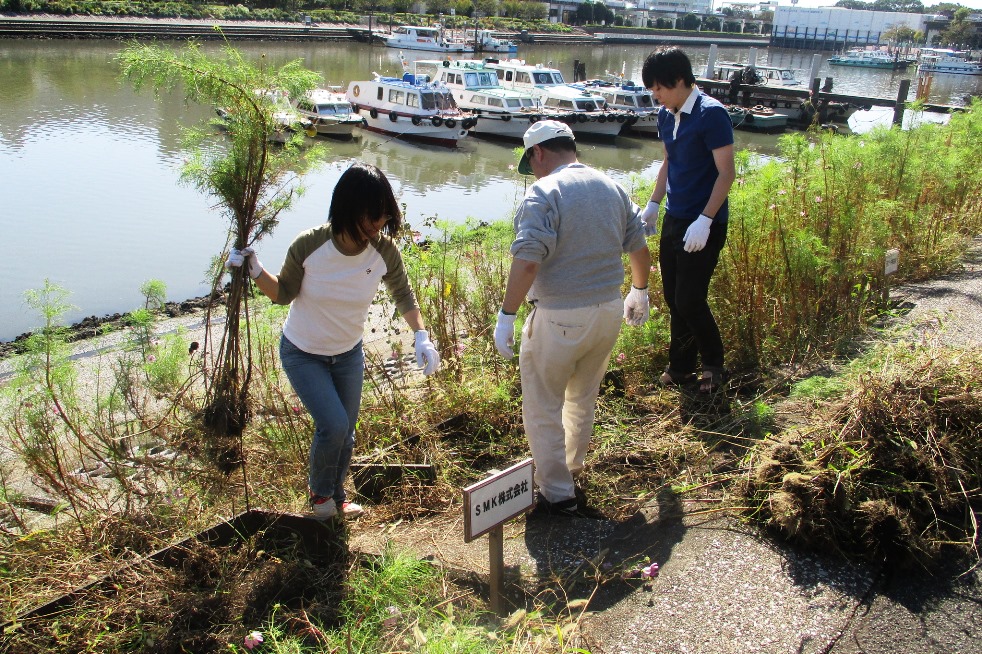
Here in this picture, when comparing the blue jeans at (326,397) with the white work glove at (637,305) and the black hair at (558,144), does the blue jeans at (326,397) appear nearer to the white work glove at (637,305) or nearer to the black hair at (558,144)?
the black hair at (558,144)

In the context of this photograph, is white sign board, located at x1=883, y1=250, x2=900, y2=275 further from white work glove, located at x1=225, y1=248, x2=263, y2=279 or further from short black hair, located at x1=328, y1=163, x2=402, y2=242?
white work glove, located at x1=225, y1=248, x2=263, y2=279

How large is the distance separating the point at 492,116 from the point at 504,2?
2387 inches

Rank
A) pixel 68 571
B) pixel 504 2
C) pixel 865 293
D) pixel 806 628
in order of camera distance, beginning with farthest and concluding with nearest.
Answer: pixel 504 2, pixel 865 293, pixel 68 571, pixel 806 628

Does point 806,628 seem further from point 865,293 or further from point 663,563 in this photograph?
point 865,293

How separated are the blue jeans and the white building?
105 meters

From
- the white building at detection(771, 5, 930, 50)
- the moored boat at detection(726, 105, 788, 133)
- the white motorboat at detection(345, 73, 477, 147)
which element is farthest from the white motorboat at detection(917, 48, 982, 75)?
the white motorboat at detection(345, 73, 477, 147)

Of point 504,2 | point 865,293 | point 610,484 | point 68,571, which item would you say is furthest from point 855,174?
point 504,2

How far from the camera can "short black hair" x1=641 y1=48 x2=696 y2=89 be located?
150 inches

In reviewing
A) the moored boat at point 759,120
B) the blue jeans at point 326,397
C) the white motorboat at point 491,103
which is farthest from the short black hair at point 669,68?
the moored boat at point 759,120

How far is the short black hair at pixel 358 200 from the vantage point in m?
2.86

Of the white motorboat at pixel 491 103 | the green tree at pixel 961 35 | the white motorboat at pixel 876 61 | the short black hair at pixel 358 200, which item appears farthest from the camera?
the green tree at pixel 961 35

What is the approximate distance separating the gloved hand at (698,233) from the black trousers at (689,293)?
0.52 feet

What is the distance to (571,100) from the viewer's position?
25266mm

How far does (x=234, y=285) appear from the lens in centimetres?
314
